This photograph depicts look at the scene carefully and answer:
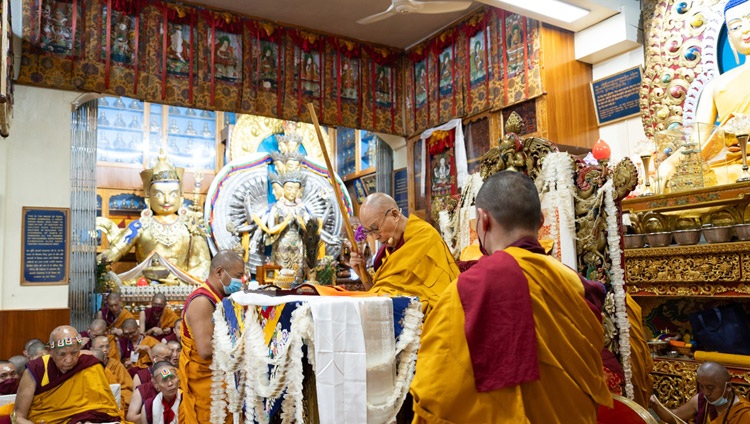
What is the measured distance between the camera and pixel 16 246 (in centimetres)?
706

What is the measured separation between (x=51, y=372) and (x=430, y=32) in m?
7.22

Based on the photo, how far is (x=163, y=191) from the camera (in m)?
10.3

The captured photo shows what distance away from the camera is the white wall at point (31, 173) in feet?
23.1

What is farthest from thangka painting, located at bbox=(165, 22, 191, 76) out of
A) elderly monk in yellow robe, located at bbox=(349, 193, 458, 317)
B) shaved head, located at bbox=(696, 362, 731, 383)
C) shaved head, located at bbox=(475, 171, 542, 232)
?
shaved head, located at bbox=(475, 171, 542, 232)

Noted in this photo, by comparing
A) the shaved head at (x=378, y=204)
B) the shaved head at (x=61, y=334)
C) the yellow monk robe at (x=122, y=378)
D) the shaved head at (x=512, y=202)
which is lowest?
the yellow monk robe at (x=122, y=378)

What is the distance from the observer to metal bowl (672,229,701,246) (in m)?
4.56

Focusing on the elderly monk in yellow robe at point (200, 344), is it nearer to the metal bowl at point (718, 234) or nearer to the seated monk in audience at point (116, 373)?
the seated monk in audience at point (116, 373)

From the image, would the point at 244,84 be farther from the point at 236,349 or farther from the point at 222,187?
the point at 236,349

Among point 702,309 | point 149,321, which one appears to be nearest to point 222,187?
point 149,321

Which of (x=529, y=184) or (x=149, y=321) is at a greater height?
(x=529, y=184)

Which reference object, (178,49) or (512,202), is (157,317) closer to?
(178,49)

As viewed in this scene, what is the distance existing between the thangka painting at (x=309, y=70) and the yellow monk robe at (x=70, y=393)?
5.66 metres

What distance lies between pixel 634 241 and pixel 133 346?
5.47m

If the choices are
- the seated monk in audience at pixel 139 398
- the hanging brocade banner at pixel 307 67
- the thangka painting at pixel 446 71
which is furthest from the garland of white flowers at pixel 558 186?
the hanging brocade banner at pixel 307 67
